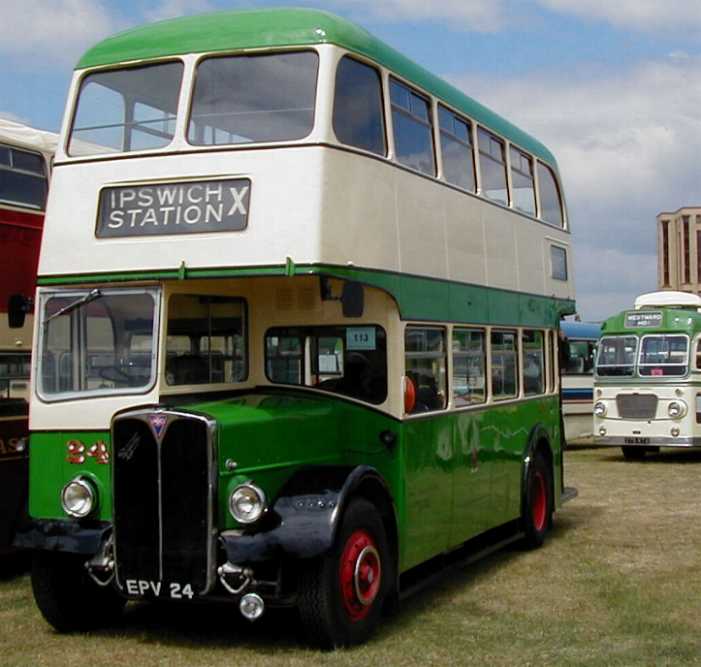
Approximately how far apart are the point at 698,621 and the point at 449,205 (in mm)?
3755

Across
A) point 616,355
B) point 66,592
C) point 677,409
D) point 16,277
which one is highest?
point 16,277

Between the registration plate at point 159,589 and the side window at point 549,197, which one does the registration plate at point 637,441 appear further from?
the registration plate at point 159,589

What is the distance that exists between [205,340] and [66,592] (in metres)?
1.91

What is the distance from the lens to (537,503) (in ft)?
41.8

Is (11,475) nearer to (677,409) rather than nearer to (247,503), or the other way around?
(247,503)

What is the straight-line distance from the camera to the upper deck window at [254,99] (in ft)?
Result: 27.1

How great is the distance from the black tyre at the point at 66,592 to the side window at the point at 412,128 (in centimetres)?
369

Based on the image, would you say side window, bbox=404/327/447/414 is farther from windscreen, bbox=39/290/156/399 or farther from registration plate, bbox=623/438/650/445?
registration plate, bbox=623/438/650/445

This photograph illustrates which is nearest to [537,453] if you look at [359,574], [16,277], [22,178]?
[359,574]

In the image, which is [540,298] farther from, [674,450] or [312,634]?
[674,450]

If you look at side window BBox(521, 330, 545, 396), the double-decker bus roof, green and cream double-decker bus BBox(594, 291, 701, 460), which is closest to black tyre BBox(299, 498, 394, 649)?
the double-decker bus roof

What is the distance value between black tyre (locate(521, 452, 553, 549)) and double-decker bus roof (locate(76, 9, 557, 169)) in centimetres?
472

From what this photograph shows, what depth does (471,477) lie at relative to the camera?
10.7m

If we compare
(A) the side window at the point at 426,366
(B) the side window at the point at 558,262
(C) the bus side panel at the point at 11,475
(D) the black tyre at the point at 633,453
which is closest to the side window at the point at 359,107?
(A) the side window at the point at 426,366
